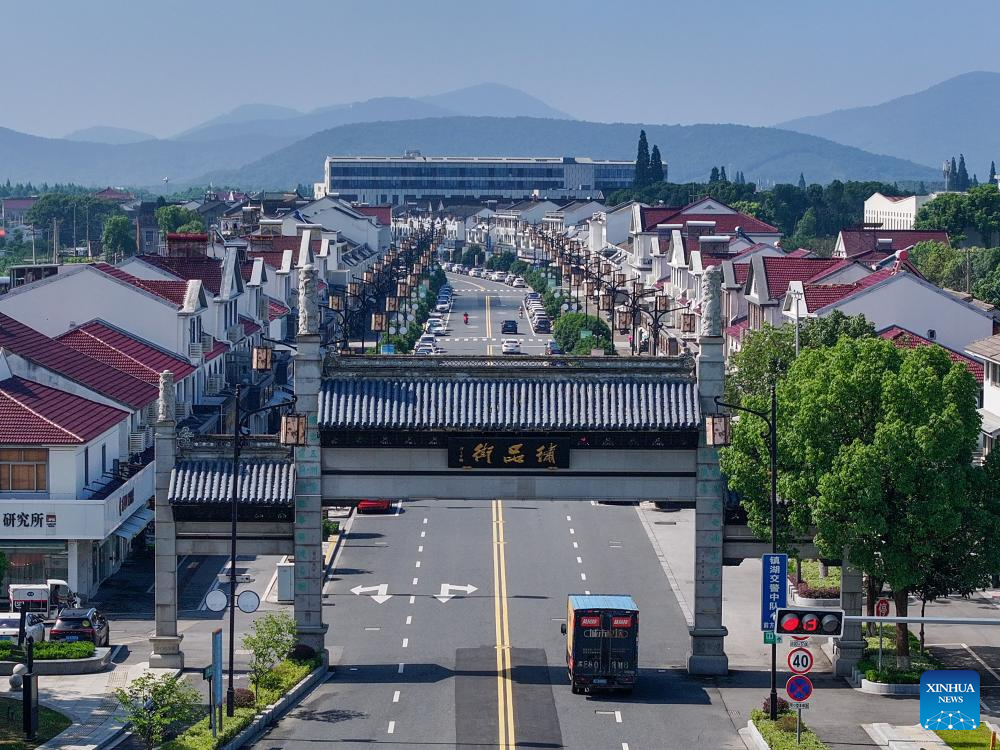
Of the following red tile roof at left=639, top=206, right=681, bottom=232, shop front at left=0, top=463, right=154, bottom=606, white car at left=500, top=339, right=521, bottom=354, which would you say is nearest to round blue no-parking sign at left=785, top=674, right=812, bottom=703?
shop front at left=0, top=463, right=154, bottom=606

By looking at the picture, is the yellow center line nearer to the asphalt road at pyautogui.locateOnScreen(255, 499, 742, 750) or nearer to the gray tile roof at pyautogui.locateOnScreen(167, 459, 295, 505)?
the asphalt road at pyautogui.locateOnScreen(255, 499, 742, 750)

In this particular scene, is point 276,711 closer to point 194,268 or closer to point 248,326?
point 194,268

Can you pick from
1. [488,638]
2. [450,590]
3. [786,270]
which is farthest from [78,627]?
[786,270]

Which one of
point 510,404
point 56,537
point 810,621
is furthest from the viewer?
point 56,537

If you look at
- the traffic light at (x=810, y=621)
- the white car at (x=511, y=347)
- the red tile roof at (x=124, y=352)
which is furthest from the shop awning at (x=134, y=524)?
the white car at (x=511, y=347)

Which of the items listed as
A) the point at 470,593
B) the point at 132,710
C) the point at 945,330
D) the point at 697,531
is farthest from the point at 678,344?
the point at 132,710

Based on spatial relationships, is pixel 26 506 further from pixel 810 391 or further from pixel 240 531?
pixel 810 391
